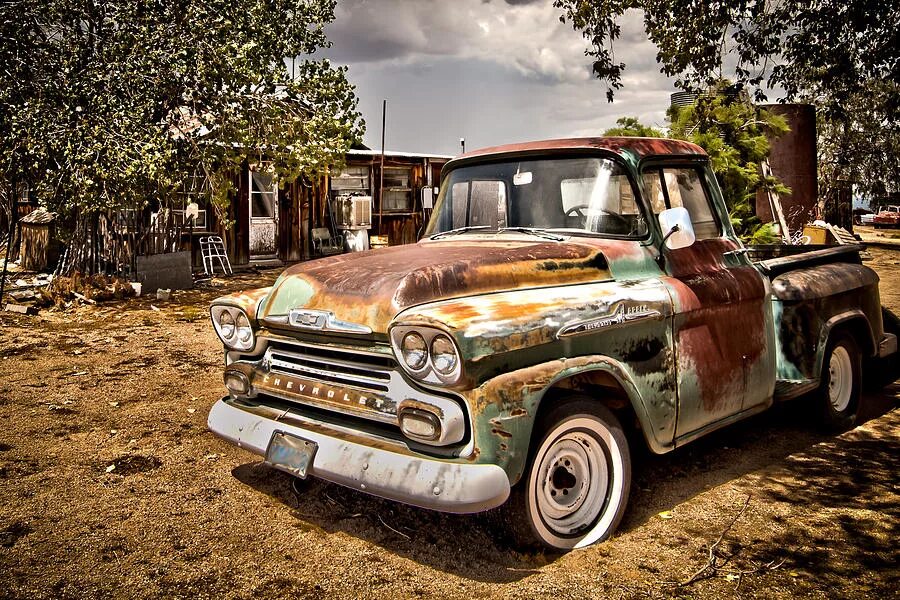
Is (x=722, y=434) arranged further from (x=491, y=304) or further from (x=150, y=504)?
(x=150, y=504)

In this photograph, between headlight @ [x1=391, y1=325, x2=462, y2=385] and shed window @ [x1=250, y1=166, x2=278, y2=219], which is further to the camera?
shed window @ [x1=250, y1=166, x2=278, y2=219]

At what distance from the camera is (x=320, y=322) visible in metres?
3.45

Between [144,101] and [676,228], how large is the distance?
10264 mm

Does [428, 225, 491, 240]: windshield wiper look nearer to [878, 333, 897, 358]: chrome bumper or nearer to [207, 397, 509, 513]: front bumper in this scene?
[207, 397, 509, 513]: front bumper

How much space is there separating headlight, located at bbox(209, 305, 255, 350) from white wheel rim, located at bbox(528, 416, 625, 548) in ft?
5.42

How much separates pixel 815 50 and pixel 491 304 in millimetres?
5894

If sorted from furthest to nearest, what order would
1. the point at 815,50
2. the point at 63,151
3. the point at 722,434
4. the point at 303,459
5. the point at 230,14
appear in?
the point at 230,14 < the point at 63,151 < the point at 815,50 < the point at 722,434 < the point at 303,459

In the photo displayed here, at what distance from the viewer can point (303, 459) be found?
132 inches

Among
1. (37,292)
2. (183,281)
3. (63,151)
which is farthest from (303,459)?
(183,281)

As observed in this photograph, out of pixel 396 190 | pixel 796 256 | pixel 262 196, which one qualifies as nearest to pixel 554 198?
pixel 796 256

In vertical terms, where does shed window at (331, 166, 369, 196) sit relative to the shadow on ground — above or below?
above

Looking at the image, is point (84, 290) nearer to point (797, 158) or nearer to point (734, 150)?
point (734, 150)

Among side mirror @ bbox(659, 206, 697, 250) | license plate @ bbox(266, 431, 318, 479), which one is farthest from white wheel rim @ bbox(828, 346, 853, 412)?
license plate @ bbox(266, 431, 318, 479)

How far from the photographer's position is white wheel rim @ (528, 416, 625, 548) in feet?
10.8
